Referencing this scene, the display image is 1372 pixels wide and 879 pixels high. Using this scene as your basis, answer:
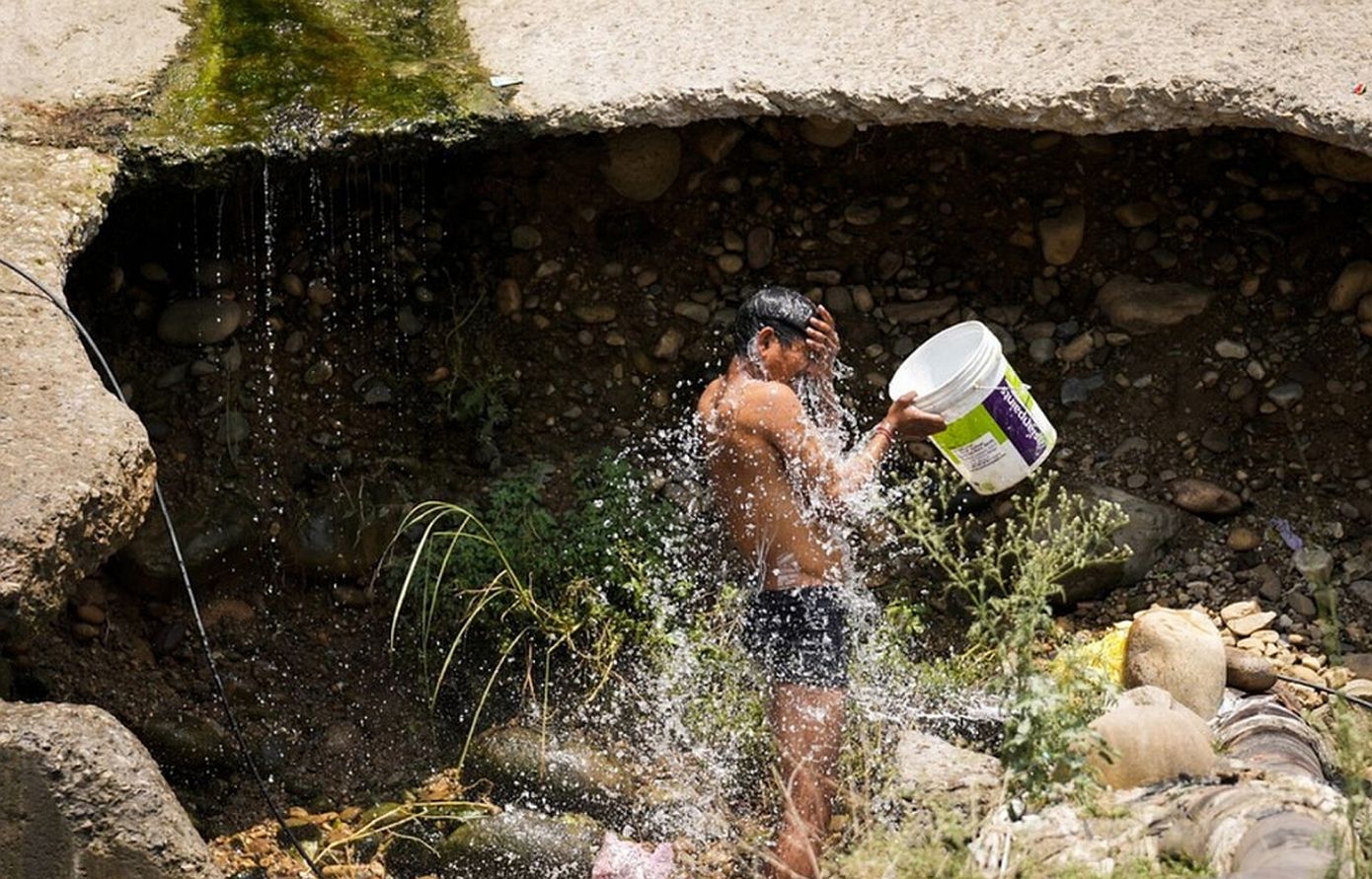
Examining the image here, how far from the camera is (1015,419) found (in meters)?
4.92

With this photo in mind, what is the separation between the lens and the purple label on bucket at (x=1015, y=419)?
489cm

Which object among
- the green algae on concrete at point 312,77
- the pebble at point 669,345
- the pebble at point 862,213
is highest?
the green algae on concrete at point 312,77

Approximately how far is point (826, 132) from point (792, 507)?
1394 millimetres

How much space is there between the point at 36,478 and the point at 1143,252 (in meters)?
3.22

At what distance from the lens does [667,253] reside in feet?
20.0

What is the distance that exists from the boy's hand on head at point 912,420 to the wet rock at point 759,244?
1250mm

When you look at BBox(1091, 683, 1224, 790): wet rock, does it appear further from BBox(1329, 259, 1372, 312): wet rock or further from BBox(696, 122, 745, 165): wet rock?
BBox(696, 122, 745, 165): wet rock

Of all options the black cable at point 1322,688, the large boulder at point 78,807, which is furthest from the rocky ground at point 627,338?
the large boulder at point 78,807

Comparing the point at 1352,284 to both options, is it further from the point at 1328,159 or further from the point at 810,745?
the point at 810,745

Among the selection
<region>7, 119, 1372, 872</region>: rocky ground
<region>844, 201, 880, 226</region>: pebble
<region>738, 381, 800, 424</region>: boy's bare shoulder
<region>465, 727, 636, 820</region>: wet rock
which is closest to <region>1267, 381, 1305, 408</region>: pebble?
<region>7, 119, 1372, 872</region>: rocky ground

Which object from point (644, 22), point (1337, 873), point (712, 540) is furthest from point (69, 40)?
point (1337, 873)

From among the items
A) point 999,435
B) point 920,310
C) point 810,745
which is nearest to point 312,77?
point 920,310

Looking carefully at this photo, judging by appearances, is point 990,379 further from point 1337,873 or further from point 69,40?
point 69,40

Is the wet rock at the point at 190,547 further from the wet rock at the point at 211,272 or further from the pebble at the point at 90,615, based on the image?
the wet rock at the point at 211,272
